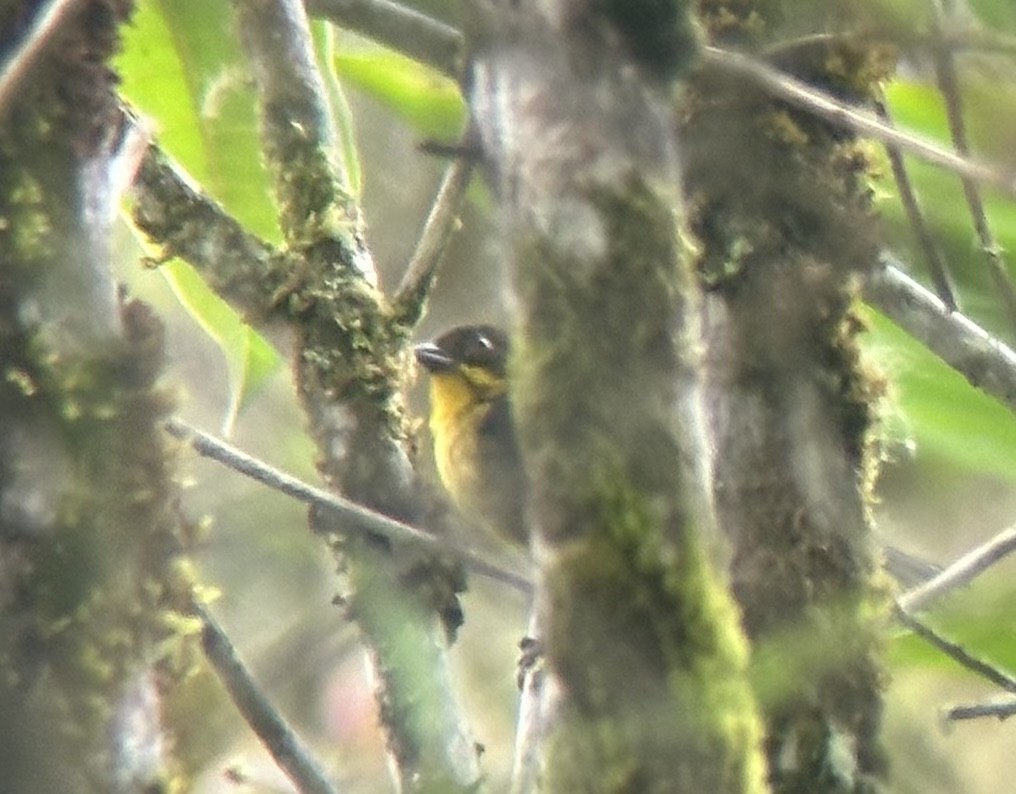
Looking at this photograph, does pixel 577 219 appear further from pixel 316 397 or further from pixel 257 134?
pixel 257 134

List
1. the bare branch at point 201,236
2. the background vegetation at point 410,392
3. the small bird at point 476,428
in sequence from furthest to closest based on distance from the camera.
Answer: the small bird at point 476,428 → the bare branch at point 201,236 → the background vegetation at point 410,392

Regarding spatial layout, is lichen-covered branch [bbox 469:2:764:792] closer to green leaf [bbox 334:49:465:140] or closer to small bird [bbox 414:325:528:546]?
green leaf [bbox 334:49:465:140]

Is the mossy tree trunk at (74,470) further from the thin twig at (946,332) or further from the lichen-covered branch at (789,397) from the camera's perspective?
the thin twig at (946,332)

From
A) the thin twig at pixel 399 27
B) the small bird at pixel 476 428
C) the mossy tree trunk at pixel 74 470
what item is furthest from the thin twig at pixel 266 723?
the small bird at pixel 476 428

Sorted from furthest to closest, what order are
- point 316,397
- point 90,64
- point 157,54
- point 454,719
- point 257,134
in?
point 257,134
point 157,54
point 316,397
point 454,719
point 90,64

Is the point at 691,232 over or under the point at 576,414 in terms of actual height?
under

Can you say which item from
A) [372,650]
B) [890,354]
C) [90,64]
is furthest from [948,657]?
[90,64]
